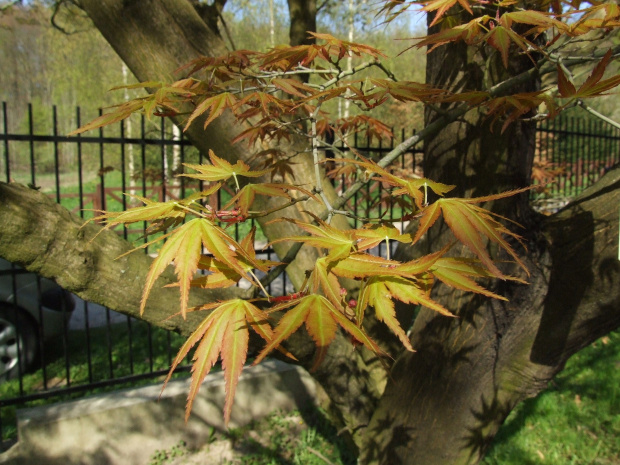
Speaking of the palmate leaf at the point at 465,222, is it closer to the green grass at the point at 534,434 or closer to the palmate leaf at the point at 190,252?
the palmate leaf at the point at 190,252

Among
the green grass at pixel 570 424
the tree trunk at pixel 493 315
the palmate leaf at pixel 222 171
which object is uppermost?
the palmate leaf at pixel 222 171

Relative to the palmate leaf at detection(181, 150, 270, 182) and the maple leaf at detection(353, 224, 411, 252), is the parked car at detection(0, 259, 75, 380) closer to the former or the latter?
the palmate leaf at detection(181, 150, 270, 182)

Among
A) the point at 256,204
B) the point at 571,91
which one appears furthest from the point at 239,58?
the point at 571,91

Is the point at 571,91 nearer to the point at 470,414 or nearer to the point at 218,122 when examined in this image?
the point at 470,414

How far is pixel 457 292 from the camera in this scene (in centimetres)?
175

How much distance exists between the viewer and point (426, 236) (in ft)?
6.68

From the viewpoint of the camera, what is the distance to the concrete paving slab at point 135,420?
2.77 metres

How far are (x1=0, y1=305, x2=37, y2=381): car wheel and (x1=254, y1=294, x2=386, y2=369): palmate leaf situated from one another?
152 inches

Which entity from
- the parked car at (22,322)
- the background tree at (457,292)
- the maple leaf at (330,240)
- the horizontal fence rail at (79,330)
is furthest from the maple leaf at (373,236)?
the parked car at (22,322)

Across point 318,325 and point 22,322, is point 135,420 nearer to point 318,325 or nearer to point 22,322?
point 22,322

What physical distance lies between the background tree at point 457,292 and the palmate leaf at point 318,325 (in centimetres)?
86

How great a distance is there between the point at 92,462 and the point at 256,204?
6.67ft

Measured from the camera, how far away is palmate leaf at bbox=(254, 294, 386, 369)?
68cm

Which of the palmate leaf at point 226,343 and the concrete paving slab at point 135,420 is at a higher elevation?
the palmate leaf at point 226,343
